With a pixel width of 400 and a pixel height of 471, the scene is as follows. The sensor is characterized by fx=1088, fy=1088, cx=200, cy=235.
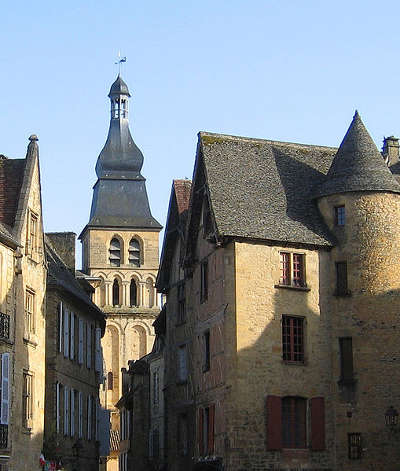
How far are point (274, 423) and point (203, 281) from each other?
6817 millimetres

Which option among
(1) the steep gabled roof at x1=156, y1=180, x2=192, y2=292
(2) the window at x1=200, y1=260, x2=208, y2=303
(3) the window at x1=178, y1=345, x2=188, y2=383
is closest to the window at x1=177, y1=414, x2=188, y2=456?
(3) the window at x1=178, y1=345, x2=188, y2=383

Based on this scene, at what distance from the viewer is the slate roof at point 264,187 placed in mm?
38594

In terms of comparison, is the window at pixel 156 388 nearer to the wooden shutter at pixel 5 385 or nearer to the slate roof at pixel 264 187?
the slate roof at pixel 264 187

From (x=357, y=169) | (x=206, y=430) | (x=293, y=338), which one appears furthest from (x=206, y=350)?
(x=357, y=169)

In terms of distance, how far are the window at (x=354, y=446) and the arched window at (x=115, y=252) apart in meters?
65.8

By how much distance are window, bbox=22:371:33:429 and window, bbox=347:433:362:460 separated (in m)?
11.1

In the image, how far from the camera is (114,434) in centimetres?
8700

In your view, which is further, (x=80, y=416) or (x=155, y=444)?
(x=155, y=444)

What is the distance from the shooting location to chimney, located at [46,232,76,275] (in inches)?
1918

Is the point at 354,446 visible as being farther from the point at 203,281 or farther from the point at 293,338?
the point at 203,281

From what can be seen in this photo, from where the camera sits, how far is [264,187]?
133 ft

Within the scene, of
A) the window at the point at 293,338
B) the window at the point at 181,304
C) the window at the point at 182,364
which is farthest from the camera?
the window at the point at 181,304

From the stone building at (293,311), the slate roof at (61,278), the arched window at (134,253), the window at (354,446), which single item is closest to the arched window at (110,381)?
the arched window at (134,253)

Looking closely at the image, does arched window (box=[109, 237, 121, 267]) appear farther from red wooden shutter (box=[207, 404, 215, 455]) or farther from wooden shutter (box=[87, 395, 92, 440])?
red wooden shutter (box=[207, 404, 215, 455])
